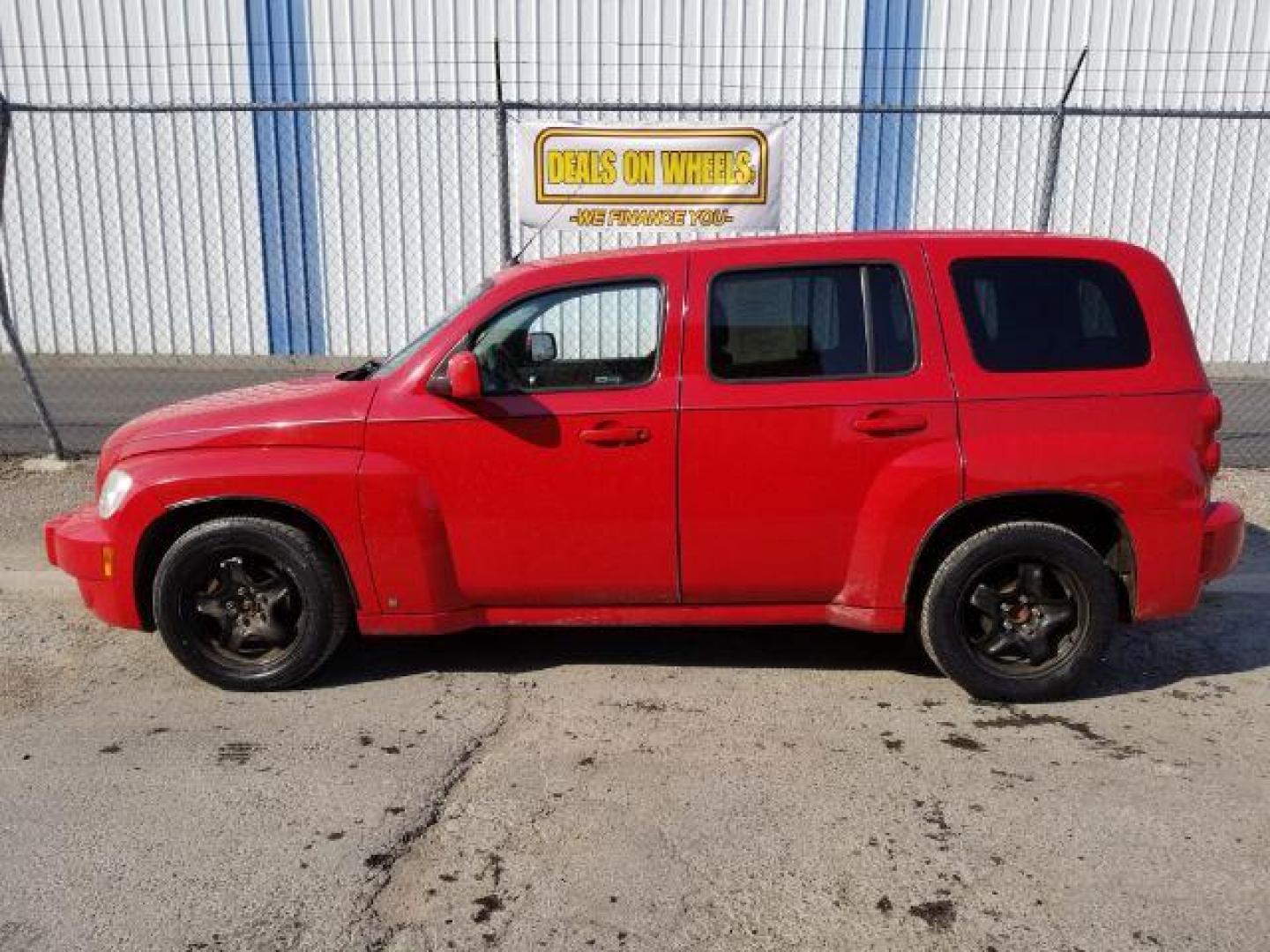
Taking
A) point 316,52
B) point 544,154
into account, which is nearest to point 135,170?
point 316,52

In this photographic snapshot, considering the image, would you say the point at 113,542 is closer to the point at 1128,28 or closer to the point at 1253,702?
the point at 1253,702

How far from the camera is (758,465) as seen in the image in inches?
152

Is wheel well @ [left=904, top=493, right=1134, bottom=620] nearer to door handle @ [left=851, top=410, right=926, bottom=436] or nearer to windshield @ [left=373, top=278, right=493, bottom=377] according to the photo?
door handle @ [left=851, top=410, right=926, bottom=436]

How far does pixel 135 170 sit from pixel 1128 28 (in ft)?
36.8

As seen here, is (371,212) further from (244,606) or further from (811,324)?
(811,324)

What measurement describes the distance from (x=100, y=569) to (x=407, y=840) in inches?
76.1

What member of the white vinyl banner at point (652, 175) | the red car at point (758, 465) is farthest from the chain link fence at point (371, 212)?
the red car at point (758, 465)

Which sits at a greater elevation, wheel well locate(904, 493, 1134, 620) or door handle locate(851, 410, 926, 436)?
door handle locate(851, 410, 926, 436)

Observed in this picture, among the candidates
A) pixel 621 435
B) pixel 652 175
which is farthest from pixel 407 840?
pixel 652 175

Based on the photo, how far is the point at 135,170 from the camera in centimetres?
1138

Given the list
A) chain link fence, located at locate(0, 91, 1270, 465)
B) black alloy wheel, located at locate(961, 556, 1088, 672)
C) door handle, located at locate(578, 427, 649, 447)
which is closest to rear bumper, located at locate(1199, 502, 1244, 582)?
black alloy wheel, located at locate(961, 556, 1088, 672)

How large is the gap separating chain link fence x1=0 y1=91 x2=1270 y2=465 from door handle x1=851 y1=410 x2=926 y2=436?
24.7ft

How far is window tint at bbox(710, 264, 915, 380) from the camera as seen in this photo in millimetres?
3891

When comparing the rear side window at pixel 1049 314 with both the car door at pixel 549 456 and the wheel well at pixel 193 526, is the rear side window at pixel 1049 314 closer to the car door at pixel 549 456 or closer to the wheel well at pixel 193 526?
the car door at pixel 549 456
